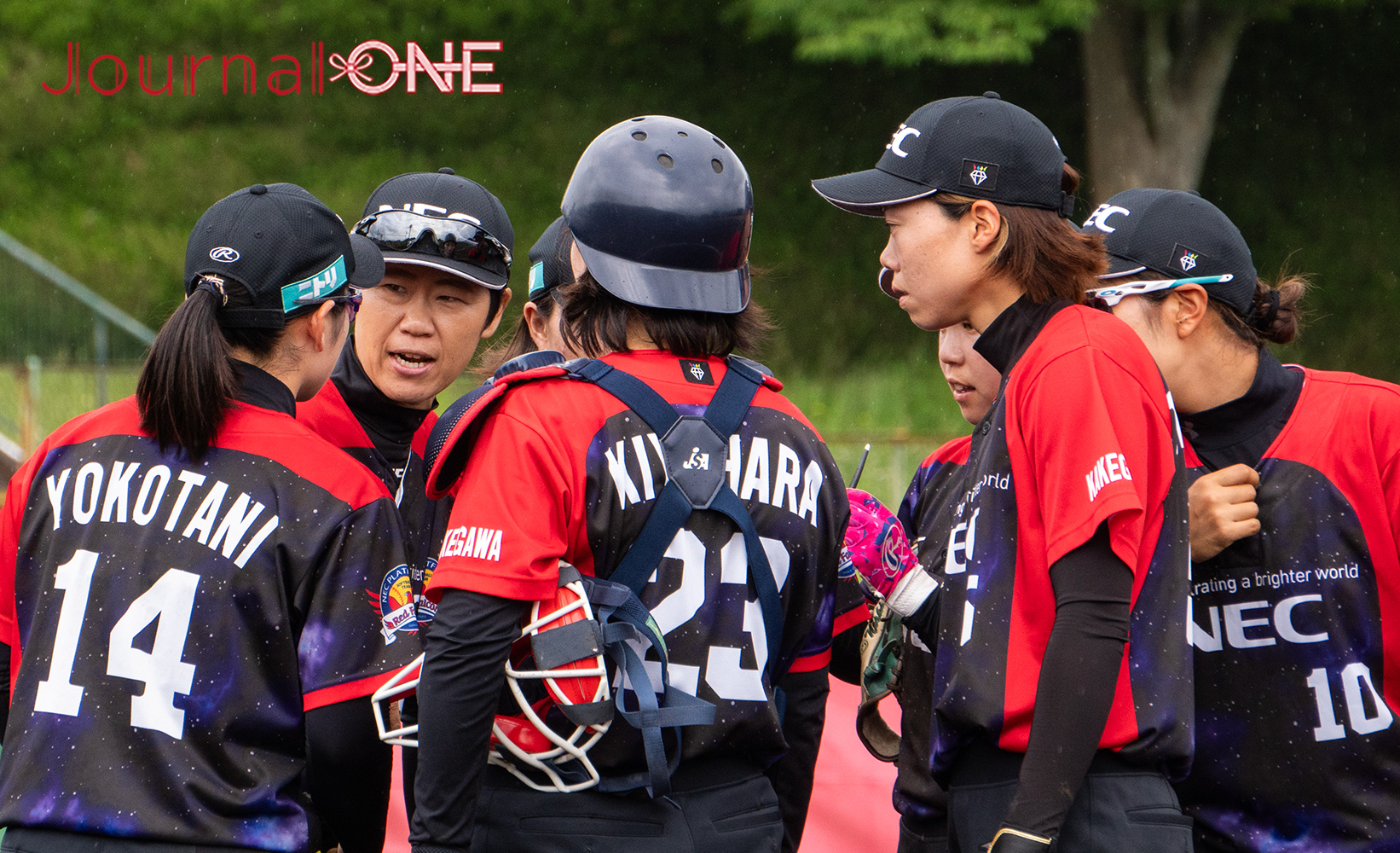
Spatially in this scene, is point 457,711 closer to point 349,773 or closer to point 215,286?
point 349,773

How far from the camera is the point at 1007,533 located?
7.68 ft

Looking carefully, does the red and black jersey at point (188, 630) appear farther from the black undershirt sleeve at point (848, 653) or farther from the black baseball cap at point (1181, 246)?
the black baseball cap at point (1181, 246)

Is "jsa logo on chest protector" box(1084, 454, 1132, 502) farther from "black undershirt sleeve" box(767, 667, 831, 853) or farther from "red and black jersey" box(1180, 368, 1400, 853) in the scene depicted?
"black undershirt sleeve" box(767, 667, 831, 853)

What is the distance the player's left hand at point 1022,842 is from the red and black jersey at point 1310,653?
2.71ft

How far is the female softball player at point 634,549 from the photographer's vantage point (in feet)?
7.19

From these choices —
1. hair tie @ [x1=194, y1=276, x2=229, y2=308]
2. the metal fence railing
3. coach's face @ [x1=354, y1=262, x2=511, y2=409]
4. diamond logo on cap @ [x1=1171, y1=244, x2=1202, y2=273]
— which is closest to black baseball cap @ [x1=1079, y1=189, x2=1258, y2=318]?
diamond logo on cap @ [x1=1171, y1=244, x2=1202, y2=273]

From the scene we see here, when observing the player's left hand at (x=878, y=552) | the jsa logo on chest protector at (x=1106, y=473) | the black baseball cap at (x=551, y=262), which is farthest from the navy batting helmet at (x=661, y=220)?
the jsa logo on chest protector at (x=1106, y=473)

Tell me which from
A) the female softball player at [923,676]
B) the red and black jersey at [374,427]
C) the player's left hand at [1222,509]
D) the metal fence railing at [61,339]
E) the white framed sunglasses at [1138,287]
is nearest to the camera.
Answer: the player's left hand at [1222,509]

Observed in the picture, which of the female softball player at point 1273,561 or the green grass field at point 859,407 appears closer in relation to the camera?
the female softball player at point 1273,561

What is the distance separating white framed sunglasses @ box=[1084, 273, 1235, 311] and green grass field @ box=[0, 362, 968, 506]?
653 centimetres

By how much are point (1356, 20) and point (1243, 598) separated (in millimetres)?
15935

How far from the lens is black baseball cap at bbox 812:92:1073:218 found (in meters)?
2.55

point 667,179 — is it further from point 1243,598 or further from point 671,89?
point 671,89

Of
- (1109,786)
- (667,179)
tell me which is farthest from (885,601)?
(667,179)
